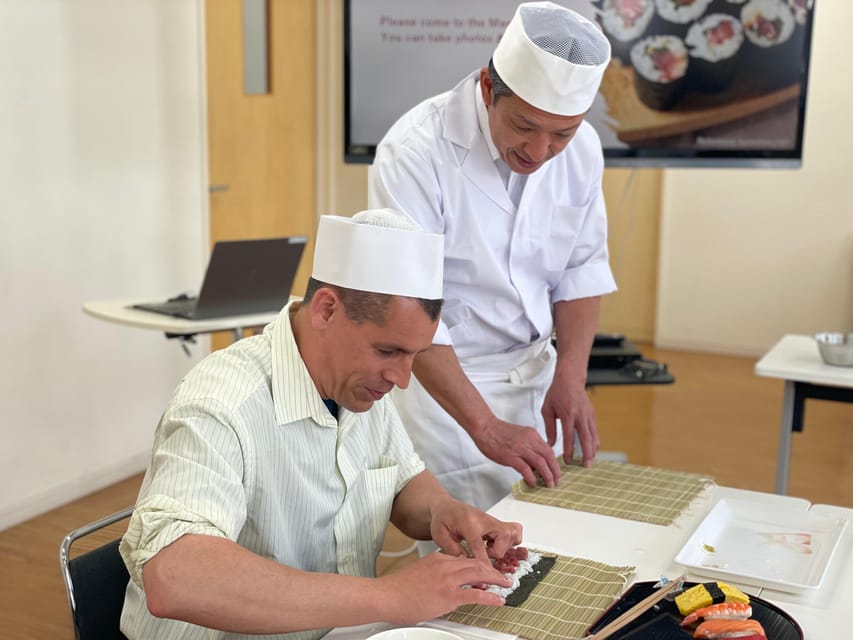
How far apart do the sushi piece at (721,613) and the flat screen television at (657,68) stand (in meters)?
2.68

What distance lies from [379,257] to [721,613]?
0.59 m

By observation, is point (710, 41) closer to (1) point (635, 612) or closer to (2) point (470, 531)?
(2) point (470, 531)

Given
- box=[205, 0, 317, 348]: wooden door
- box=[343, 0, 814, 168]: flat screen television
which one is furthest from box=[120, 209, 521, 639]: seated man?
box=[205, 0, 317, 348]: wooden door

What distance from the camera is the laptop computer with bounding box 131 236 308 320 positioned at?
289 cm

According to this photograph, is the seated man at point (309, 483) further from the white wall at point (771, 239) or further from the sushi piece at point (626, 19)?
the white wall at point (771, 239)

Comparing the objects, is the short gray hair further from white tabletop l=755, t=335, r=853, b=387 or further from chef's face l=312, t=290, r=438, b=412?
white tabletop l=755, t=335, r=853, b=387

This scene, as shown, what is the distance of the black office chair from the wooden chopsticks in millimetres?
648

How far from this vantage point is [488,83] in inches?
70.5

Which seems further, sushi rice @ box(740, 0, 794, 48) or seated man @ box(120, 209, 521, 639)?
sushi rice @ box(740, 0, 794, 48)

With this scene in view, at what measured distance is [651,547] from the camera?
143 cm

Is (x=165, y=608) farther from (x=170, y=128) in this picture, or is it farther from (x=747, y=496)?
(x=170, y=128)

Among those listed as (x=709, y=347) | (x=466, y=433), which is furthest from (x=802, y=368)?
(x=709, y=347)

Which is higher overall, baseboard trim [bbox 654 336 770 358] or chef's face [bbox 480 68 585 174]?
chef's face [bbox 480 68 585 174]

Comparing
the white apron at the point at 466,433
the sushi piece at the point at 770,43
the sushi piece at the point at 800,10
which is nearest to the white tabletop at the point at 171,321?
the white apron at the point at 466,433
